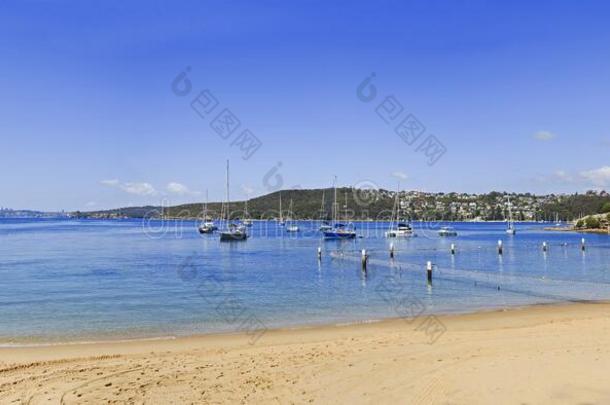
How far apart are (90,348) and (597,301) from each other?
80.4 ft

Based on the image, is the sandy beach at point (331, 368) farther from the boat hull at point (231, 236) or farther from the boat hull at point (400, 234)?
the boat hull at point (400, 234)

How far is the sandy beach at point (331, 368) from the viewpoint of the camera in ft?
36.4

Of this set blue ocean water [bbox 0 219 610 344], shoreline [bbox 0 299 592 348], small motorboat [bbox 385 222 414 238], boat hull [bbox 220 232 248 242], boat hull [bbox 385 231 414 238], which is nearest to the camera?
shoreline [bbox 0 299 592 348]

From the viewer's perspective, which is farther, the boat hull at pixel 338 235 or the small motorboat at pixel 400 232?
the small motorboat at pixel 400 232

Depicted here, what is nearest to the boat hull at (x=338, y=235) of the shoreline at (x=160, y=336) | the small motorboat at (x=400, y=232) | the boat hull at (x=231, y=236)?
the small motorboat at (x=400, y=232)

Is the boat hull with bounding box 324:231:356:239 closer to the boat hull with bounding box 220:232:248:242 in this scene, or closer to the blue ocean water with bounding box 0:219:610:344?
the boat hull with bounding box 220:232:248:242

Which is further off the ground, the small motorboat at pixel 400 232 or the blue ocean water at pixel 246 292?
the small motorboat at pixel 400 232

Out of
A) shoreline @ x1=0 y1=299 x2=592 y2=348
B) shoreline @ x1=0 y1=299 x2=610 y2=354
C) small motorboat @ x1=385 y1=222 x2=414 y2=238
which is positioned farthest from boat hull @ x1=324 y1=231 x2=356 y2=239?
shoreline @ x1=0 y1=299 x2=592 y2=348

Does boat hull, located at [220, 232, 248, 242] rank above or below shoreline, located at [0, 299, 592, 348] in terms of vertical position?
above

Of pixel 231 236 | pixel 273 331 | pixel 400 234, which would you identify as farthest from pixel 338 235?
pixel 273 331

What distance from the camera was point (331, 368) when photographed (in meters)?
13.3

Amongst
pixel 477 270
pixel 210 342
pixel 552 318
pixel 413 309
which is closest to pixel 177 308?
pixel 210 342

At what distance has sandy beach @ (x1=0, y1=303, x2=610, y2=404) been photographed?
36.4 feet

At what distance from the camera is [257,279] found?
40.8 meters
